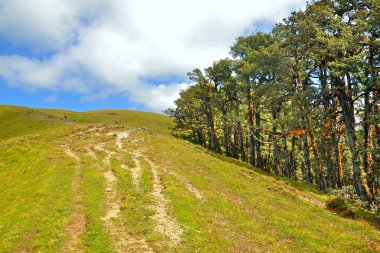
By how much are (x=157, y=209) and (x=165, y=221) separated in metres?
2.69

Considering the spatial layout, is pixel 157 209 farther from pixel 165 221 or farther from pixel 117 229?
pixel 117 229

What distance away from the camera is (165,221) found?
82.4 ft

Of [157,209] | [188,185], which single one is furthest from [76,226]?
[188,185]

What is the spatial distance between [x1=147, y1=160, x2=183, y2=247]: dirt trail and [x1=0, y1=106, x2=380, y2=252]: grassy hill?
0.25 ft

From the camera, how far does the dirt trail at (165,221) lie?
22734mm

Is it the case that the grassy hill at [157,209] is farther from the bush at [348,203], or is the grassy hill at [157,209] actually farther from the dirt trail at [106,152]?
the bush at [348,203]

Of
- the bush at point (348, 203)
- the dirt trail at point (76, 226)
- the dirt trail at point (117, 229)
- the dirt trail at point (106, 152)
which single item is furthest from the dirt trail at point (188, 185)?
the bush at point (348, 203)

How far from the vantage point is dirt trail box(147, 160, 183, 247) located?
22734mm

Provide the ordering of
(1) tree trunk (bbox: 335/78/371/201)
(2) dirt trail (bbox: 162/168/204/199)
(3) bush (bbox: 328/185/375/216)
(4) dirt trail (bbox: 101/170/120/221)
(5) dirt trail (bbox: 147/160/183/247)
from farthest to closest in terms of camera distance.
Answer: (1) tree trunk (bbox: 335/78/371/201)
(3) bush (bbox: 328/185/375/216)
(2) dirt trail (bbox: 162/168/204/199)
(4) dirt trail (bbox: 101/170/120/221)
(5) dirt trail (bbox: 147/160/183/247)

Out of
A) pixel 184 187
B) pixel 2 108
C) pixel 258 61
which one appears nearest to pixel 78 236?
pixel 184 187

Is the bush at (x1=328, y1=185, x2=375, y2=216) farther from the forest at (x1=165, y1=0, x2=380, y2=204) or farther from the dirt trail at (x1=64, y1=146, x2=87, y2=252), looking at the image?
the dirt trail at (x1=64, y1=146, x2=87, y2=252)

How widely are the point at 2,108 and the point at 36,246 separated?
113m

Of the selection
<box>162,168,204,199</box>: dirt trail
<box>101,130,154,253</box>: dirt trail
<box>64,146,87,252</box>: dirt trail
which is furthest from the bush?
<box>64,146,87,252</box>: dirt trail

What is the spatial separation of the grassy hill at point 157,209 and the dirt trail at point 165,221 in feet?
0.25
